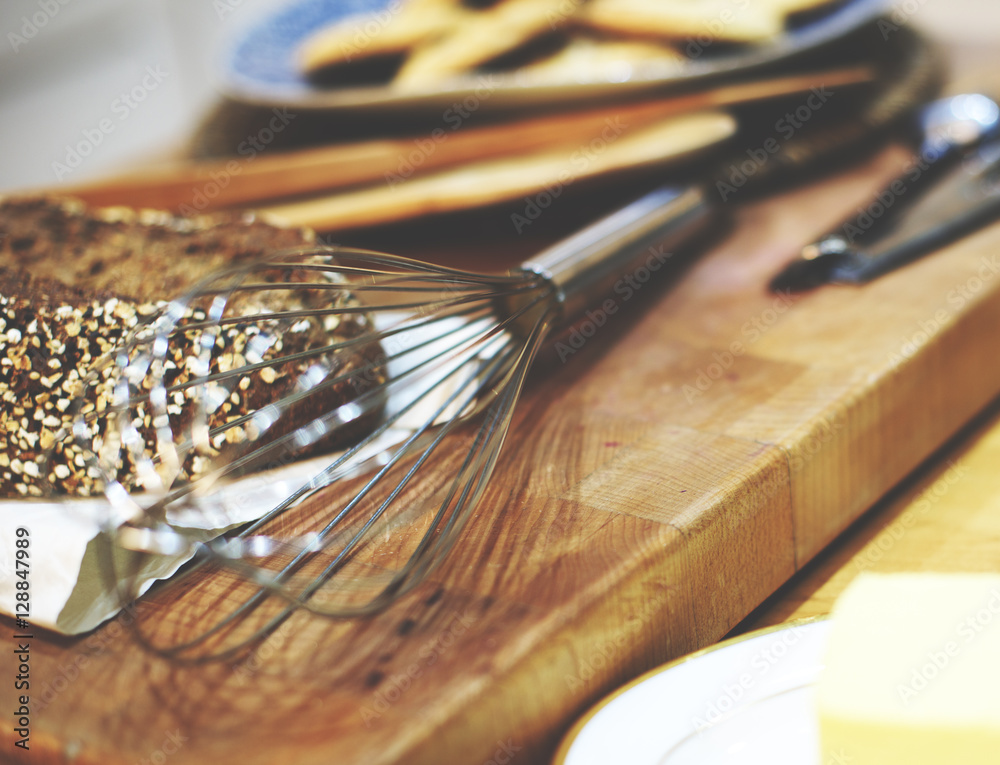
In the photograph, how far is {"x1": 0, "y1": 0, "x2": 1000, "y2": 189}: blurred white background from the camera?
1.47 metres

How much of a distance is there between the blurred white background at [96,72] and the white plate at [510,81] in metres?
0.49

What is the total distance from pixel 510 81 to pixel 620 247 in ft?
0.77

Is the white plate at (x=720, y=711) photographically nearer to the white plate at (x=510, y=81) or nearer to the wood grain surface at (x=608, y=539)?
the wood grain surface at (x=608, y=539)

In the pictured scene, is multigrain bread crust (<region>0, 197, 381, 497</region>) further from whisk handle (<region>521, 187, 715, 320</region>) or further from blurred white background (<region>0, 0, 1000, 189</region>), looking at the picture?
blurred white background (<region>0, 0, 1000, 189</region>)

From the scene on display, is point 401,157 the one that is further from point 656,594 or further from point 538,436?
point 656,594

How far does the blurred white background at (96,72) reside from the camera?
→ 147 centimetres

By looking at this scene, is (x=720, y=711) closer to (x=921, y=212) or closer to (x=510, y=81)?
(x=921, y=212)

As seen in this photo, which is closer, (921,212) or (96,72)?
(921,212)

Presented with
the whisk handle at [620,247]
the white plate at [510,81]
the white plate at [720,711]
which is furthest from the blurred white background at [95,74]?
the white plate at [720,711]

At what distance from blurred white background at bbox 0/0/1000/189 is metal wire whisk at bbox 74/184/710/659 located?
0.98 meters

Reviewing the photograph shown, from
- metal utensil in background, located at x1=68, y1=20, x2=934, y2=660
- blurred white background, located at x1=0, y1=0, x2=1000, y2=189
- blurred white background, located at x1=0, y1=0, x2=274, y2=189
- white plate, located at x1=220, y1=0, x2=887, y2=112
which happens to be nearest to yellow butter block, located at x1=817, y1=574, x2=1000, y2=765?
metal utensil in background, located at x1=68, y1=20, x2=934, y2=660

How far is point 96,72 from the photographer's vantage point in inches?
65.2

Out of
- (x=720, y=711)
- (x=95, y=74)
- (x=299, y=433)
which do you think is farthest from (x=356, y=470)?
(x=95, y=74)

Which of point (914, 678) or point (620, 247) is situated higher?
point (620, 247)
